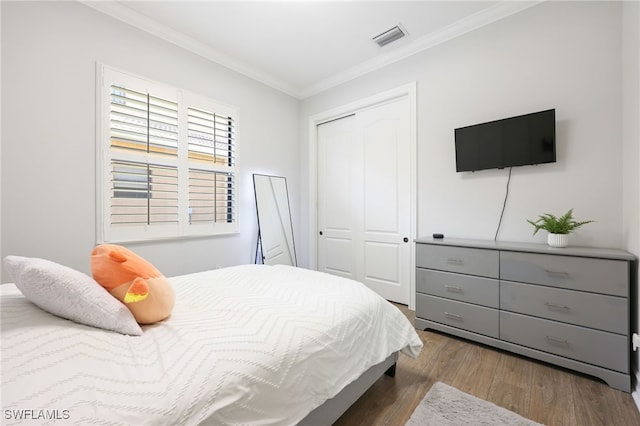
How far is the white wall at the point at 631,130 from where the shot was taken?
5.35 feet

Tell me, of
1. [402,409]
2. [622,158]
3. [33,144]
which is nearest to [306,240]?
[402,409]

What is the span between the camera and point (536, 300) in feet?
6.28

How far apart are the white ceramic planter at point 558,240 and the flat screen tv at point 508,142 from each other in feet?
1.99

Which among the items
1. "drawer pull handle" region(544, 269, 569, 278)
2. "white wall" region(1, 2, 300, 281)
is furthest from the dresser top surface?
"white wall" region(1, 2, 300, 281)

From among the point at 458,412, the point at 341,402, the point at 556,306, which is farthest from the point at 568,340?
the point at 341,402

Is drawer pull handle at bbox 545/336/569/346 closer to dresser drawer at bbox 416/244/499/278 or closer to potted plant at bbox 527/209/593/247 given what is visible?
dresser drawer at bbox 416/244/499/278

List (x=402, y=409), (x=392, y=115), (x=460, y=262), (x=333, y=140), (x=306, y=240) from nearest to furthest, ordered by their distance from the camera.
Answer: (x=402, y=409), (x=460, y=262), (x=392, y=115), (x=333, y=140), (x=306, y=240)

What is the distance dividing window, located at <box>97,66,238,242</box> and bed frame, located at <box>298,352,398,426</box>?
224cm

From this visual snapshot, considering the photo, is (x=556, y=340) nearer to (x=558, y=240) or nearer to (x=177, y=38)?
(x=558, y=240)

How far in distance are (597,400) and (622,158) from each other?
1640 mm

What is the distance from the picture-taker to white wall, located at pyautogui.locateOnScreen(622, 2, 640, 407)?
1631 millimetres

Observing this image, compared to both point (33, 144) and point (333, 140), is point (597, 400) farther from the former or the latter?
point (33, 144)

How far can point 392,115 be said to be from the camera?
317 cm

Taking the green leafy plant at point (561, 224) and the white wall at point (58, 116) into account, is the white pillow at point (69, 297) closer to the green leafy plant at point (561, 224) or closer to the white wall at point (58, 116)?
the white wall at point (58, 116)
